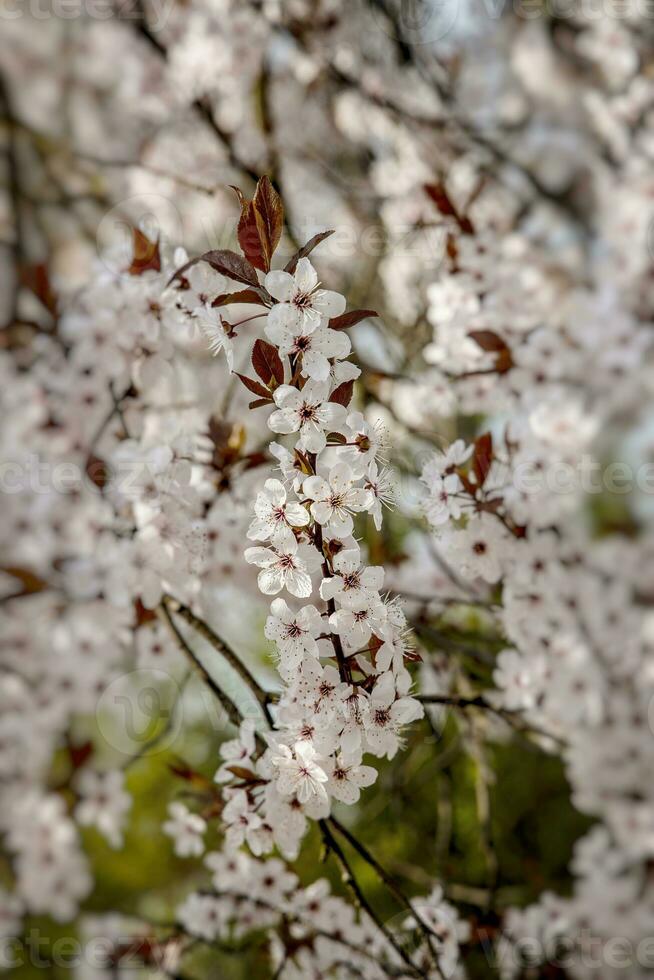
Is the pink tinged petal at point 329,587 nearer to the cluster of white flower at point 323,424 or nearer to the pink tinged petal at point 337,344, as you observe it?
the cluster of white flower at point 323,424

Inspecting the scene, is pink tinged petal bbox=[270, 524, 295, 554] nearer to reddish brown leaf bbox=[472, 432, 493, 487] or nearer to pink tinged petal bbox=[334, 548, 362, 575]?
pink tinged petal bbox=[334, 548, 362, 575]

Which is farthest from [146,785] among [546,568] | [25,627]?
[546,568]

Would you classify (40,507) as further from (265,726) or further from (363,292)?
(265,726)

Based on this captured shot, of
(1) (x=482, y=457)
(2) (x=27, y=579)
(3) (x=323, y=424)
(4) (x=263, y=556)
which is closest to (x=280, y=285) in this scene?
(3) (x=323, y=424)

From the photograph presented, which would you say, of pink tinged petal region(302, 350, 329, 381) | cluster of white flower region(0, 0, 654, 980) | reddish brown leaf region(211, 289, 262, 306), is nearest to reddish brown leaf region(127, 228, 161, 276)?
cluster of white flower region(0, 0, 654, 980)

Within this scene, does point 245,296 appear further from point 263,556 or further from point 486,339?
point 486,339

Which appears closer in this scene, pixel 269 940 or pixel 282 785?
pixel 282 785

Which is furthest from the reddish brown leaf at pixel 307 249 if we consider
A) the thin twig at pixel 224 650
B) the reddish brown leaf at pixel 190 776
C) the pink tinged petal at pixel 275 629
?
the reddish brown leaf at pixel 190 776
